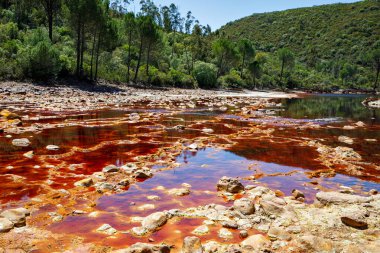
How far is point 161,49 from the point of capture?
225 feet

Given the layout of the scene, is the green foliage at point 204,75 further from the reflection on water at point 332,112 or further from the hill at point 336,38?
the hill at point 336,38

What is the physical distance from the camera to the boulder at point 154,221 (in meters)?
6.14

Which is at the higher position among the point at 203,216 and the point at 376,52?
the point at 376,52

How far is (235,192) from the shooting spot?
27.6ft

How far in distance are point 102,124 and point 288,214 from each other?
15241 mm

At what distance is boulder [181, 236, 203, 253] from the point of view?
5153mm

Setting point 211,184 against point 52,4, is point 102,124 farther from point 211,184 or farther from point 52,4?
point 52,4

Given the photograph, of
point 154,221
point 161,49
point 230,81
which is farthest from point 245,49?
point 154,221

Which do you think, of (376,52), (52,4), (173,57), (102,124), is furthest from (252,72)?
(102,124)

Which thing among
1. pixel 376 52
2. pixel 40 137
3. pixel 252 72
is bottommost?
pixel 40 137

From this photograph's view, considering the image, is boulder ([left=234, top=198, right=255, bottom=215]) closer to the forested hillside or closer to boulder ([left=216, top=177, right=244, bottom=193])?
boulder ([left=216, top=177, right=244, bottom=193])

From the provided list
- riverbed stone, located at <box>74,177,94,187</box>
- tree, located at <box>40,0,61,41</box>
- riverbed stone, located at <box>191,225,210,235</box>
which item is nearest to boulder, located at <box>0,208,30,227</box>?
riverbed stone, located at <box>74,177,94,187</box>

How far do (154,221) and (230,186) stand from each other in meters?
2.83

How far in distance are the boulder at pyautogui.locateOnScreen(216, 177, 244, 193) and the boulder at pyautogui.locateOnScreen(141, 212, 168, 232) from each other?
2445 millimetres
